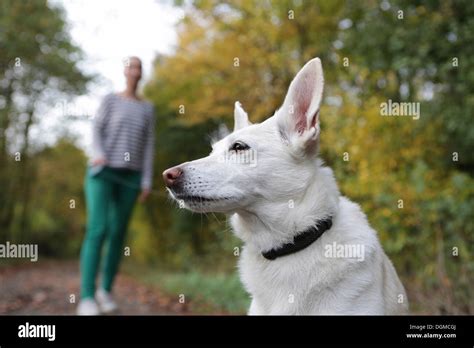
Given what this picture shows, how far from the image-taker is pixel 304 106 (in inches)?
103

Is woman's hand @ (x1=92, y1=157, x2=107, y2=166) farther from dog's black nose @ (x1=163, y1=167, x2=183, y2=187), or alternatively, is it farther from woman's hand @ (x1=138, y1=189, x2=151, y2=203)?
dog's black nose @ (x1=163, y1=167, x2=183, y2=187)

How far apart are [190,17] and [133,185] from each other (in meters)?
6.17

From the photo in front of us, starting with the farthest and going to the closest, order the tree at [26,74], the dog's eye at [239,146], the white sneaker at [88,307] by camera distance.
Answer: the tree at [26,74] → the white sneaker at [88,307] → the dog's eye at [239,146]

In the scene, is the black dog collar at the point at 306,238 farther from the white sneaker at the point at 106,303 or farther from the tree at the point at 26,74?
the tree at the point at 26,74

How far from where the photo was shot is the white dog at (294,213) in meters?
2.46

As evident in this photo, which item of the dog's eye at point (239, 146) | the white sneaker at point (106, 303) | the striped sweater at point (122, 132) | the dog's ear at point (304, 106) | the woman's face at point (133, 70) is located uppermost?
the woman's face at point (133, 70)

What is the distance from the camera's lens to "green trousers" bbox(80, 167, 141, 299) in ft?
15.1

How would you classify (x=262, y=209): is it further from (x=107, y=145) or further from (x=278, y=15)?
(x=278, y=15)

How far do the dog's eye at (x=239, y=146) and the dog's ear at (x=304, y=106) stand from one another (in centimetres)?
21

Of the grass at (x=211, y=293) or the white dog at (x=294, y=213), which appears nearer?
the white dog at (x=294, y=213)

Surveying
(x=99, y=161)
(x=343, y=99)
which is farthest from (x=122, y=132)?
(x=343, y=99)

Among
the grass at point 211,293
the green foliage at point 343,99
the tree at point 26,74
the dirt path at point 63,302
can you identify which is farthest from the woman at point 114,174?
the tree at point 26,74

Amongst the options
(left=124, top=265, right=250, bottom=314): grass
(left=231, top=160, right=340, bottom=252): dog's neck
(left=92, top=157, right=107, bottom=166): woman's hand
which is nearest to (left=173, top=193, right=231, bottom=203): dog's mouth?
(left=231, top=160, right=340, bottom=252): dog's neck
